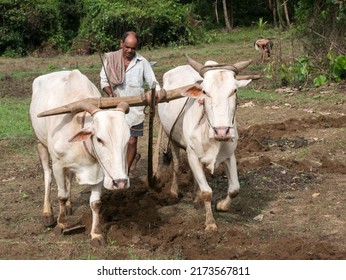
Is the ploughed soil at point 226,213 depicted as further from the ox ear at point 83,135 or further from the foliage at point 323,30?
the foliage at point 323,30

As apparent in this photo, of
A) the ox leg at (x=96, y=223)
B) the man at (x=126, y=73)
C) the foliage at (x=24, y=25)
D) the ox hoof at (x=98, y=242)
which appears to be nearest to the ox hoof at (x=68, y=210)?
the man at (x=126, y=73)

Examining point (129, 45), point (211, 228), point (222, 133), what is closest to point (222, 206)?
point (211, 228)

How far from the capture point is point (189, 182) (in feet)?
25.6

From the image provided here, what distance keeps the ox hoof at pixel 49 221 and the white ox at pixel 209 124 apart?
1.44m

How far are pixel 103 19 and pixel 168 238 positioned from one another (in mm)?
20665

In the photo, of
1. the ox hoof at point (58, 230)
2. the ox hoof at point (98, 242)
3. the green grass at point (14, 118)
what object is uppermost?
the ox hoof at point (98, 242)

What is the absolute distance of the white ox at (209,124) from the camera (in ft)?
18.1

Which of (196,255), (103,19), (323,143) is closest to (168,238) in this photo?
(196,255)

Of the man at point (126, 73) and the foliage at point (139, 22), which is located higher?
the man at point (126, 73)

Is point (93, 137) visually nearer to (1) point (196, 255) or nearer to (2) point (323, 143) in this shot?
(1) point (196, 255)

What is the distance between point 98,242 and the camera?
5.50m

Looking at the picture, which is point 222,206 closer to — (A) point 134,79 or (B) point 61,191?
(B) point 61,191

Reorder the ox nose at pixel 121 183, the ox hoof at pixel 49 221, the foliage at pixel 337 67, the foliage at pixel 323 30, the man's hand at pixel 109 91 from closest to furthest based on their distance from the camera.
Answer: the ox nose at pixel 121 183
the ox hoof at pixel 49 221
the man's hand at pixel 109 91
the foliage at pixel 337 67
the foliage at pixel 323 30

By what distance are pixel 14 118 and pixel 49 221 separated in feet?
20.0
